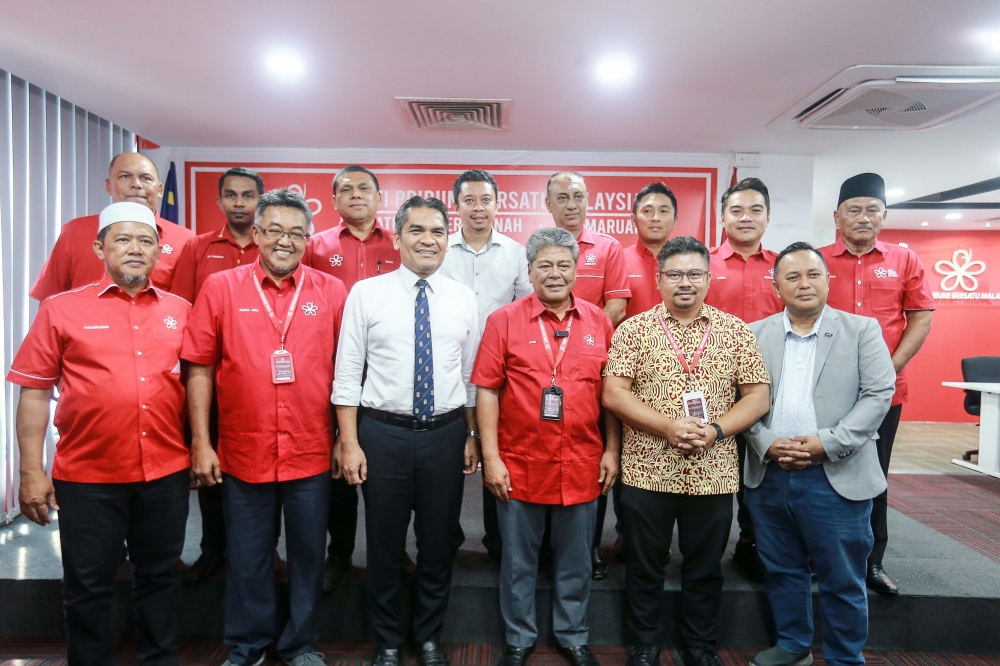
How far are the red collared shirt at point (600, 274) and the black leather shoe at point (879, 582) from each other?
182cm

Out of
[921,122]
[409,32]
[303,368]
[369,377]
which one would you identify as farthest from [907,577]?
[409,32]

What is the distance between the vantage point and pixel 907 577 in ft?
9.49

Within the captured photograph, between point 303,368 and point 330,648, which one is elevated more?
point 303,368

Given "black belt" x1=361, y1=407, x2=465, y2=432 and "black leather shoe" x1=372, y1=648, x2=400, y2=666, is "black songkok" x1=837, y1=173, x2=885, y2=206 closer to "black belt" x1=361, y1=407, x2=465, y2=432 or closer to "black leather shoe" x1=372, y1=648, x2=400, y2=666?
"black belt" x1=361, y1=407, x2=465, y2=432

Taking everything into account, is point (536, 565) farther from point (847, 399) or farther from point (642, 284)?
point (642, 284)

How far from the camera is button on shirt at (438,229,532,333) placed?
9.55ft

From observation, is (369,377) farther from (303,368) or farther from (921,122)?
(921,122)

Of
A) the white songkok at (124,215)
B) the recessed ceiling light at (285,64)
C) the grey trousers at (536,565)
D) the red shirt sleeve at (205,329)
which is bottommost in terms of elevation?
the grey trousers at (536,565)

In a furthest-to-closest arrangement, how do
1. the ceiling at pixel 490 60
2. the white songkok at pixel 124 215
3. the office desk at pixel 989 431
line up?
the office desk at pixel 989 431 < the ceiling at pixel 490 60 < the white songkok at pixel 124 215

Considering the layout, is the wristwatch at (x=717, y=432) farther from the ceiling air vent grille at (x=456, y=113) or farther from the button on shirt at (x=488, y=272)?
the ceiling air vent grille at (x=456, y=113)

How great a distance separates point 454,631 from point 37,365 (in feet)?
6.84

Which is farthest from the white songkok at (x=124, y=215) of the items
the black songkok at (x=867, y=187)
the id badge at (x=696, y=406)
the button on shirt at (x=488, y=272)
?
the black songkok at (x=867, y=187)

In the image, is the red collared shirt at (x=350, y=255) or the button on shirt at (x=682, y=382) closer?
the button on shirt at (x=682, y=382)

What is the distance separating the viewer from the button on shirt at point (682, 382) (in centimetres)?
227
